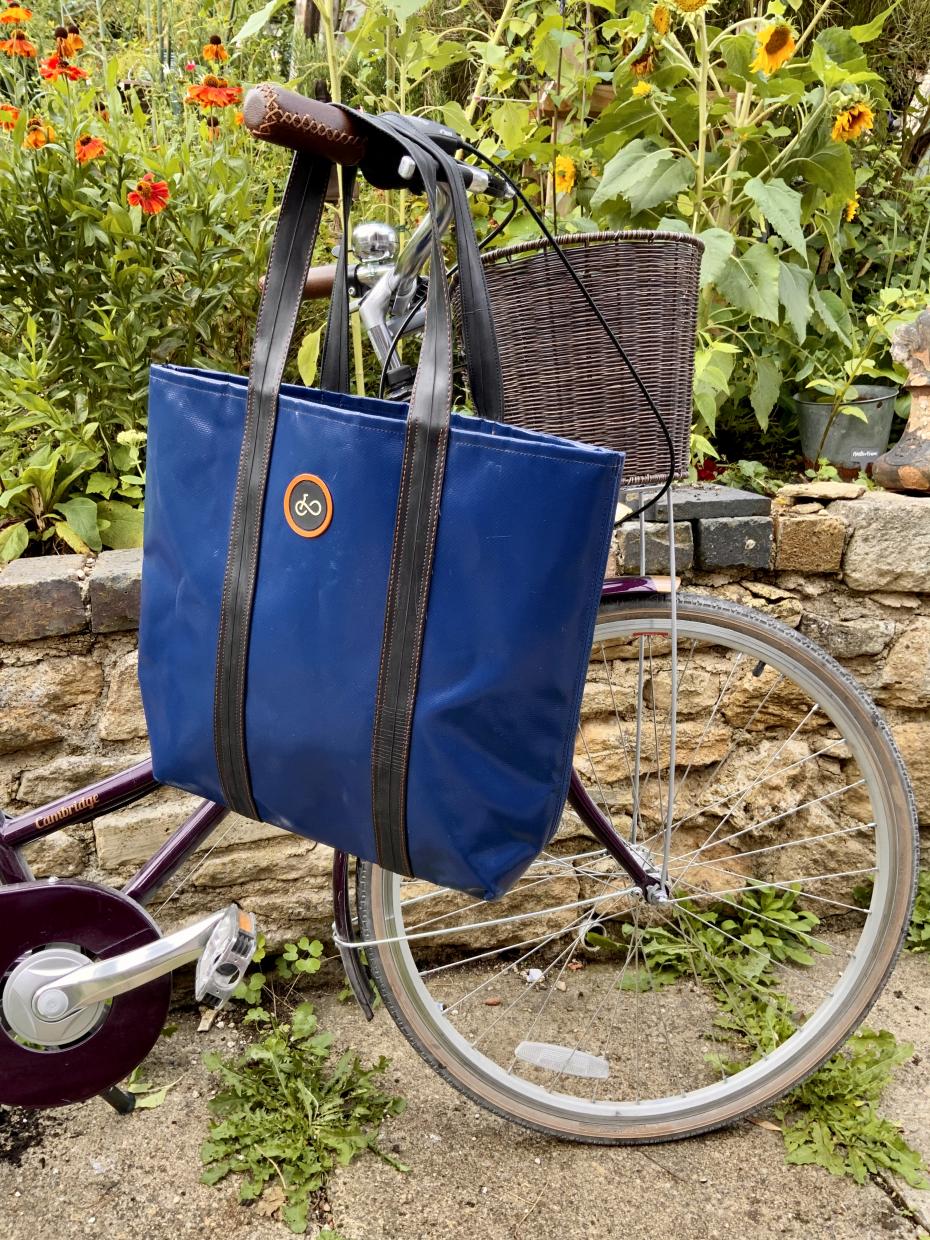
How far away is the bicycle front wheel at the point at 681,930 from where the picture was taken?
5.35 ft

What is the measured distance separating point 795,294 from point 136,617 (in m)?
1.49

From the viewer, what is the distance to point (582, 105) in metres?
2.24

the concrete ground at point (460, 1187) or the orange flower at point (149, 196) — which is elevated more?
the orange flower at point (149, 196)

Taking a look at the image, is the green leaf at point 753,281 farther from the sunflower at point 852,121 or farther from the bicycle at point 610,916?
the bicycle at point 610,916

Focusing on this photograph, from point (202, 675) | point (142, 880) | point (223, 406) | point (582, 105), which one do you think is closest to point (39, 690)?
point (142, 880)

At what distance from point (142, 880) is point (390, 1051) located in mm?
708

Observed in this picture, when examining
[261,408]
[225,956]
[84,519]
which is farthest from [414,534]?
[84,519]

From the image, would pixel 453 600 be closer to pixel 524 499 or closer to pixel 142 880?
pixel 524 499

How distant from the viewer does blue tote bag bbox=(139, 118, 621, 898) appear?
992 millimetres

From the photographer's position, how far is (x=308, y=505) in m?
1.04

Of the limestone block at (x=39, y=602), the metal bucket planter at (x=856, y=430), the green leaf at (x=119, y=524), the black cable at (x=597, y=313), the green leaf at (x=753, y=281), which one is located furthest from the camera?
the metal bucket planter at (x=856, y=430)

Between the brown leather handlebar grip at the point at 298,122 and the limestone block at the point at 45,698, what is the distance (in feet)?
3.54

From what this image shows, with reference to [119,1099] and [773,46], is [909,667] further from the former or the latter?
[119,1099]

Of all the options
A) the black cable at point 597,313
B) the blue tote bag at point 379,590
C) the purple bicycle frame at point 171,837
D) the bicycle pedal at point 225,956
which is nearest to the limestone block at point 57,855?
the purple bicycle frame at point 171,837
